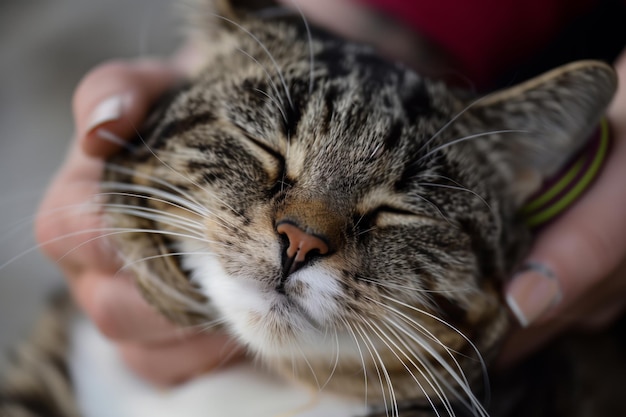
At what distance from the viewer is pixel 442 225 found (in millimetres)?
932

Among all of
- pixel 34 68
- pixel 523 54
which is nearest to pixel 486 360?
pixel 523 54

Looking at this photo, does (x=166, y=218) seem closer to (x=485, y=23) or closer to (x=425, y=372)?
(x=425, y=372)

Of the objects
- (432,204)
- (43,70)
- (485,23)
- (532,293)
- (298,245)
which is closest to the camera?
(298,245)

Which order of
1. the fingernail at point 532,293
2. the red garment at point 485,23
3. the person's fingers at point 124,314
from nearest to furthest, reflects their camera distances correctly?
the fingernail at point 532,293, the person's fingers at point 124,314, the red garment at point 485,23

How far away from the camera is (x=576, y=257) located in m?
1.12

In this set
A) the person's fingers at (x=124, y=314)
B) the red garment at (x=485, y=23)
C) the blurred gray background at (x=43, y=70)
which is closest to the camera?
the person's fingers at (x=124, y=314)

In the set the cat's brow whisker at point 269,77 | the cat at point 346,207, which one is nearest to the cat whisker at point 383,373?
the cat at point 346,207

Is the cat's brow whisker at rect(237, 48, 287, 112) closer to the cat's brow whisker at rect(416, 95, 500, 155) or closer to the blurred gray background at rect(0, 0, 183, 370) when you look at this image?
the cat's brow whisker at rect(416, 95, 500, 155)

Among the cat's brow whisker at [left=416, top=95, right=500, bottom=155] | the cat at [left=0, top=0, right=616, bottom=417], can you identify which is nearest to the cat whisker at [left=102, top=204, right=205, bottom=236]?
the cat at [left=0, top=0, right=616, bottom=417]

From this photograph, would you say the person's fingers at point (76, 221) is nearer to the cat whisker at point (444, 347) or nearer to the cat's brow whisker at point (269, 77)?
the cat's brow whisker at point (269, 77)

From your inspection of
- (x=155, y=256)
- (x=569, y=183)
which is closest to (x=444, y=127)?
(x=569, y=183)

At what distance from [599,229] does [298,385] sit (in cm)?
64

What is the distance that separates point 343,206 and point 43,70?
1.78 meters

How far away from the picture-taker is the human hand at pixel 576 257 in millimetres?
1061
